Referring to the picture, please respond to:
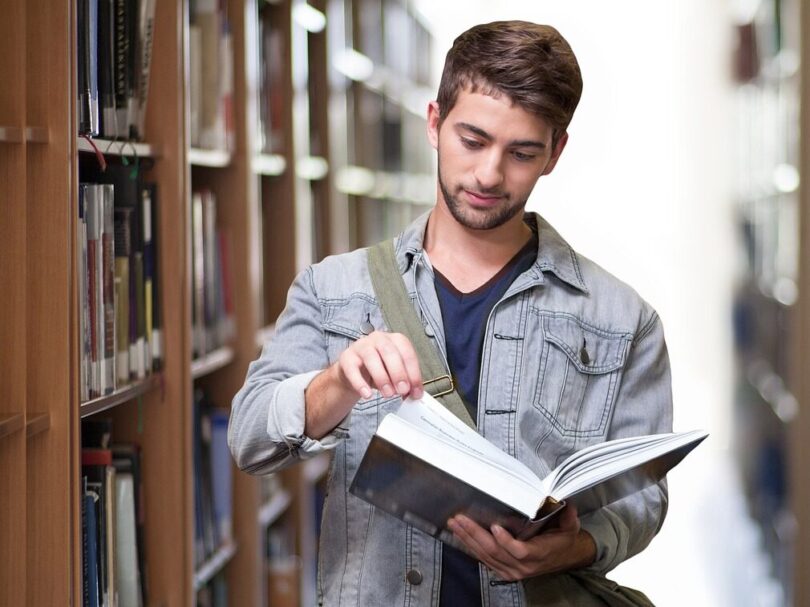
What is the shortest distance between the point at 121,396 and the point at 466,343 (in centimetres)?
71

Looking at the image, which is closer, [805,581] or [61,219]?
[61,219]

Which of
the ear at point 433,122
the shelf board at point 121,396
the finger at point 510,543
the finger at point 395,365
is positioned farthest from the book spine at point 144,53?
the finger at point 510,543

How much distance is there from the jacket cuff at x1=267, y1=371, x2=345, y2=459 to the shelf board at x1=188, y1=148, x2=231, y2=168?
1.03 m

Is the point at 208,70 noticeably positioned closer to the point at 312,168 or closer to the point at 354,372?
the point at 312,168

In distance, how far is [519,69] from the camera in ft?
4.46

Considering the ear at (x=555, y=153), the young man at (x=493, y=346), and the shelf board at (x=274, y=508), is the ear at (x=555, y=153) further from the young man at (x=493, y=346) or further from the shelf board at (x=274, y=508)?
the shelf board at (x=274, y=508)

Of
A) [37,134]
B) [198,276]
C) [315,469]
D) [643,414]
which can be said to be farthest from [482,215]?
[315,469]

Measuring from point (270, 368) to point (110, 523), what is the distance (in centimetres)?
62

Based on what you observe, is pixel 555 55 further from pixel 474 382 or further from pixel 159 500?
pixel 159 500

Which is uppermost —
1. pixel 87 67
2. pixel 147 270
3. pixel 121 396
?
pixel 87 67

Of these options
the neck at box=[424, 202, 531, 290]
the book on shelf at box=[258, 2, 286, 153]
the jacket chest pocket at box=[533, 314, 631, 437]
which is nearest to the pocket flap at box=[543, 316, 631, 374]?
the jacket chest pocket at box=[533, 314, 631, 437]

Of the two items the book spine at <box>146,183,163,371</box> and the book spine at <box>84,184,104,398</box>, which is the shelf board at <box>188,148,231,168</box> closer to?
the book spine at <box>146,183,163,371</box>

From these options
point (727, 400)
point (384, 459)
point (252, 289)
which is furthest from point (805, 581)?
point (727, 400)

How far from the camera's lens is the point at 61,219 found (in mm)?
1524
